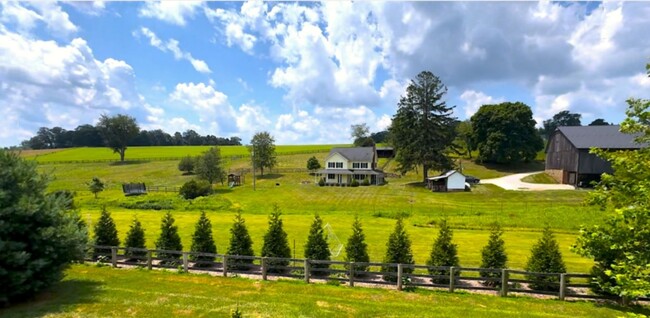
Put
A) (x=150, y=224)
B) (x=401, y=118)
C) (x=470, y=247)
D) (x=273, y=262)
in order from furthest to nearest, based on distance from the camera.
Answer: (x=401, y=118) → (x=150, y=224) → (x=470, y=247) → (x=273, y=262)

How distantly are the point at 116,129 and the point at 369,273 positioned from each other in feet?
286

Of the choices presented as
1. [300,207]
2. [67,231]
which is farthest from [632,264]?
[300,207]

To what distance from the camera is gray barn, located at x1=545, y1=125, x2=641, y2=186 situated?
47.0 meters

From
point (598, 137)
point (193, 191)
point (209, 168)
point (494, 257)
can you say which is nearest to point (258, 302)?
point (494, 257)

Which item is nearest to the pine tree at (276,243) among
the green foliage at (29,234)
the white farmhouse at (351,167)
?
the green foliage at (29,234)

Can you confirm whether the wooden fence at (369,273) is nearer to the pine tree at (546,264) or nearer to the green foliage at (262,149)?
the pine tree at (546,264)

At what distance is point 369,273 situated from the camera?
1470 cm

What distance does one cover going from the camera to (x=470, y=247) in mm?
20484

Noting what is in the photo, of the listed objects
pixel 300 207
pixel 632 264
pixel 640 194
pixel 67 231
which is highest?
pixel 640 194

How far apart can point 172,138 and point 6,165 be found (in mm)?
156866

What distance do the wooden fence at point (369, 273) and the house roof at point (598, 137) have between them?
4154 centimetres

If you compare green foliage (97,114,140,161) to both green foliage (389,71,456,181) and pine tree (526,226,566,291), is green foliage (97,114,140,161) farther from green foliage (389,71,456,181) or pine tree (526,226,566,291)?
pine tree (526,226,566,291)

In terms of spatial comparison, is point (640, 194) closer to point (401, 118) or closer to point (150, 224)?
point (150, 224)

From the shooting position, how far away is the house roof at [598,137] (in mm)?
46312
